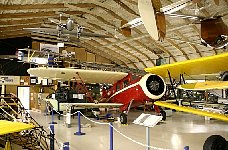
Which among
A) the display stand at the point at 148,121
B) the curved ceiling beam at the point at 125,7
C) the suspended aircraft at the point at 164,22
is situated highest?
the curved ceiling beam at the point at 125,7

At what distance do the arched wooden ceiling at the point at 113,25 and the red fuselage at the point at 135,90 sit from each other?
2.02 meters

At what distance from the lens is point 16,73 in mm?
16641

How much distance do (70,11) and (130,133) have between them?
7.95 metres

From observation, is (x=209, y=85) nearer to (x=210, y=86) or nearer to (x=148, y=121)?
(x=210, y=86)

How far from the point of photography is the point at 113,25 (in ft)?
42.8

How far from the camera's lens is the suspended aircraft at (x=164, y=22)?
424 centimetres

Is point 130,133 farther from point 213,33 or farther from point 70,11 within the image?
point 70,11

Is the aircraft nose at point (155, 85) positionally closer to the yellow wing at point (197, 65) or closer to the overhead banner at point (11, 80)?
the yellow wing at point (197, 65)

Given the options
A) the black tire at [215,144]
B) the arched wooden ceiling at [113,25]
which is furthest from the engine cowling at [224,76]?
the arched wooden ceiling at [113,25]

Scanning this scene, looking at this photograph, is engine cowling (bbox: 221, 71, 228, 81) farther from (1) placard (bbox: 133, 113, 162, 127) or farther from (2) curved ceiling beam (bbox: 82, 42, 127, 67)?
(2) curved ceiling beam (bbox: 82, 42, 127, 67)

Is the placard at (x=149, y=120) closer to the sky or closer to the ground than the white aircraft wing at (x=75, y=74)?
closer to the ground

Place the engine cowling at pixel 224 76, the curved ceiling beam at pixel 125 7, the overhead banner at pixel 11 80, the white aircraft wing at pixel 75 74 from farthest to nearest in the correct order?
the overhead banner at pixel 11 80 < the curved ceiling beam at pixel 125 7 < the white aircraft wing at pixel 75 74 < the engine cowling at pixel 224 76

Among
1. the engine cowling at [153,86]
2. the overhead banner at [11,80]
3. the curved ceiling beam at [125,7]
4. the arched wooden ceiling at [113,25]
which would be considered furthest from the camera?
the overhead banner at [11,80]

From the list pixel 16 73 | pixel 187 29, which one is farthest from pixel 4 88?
pixel 187 29
